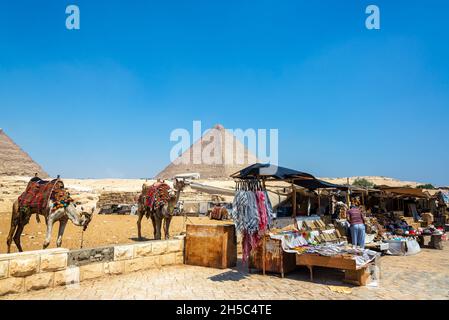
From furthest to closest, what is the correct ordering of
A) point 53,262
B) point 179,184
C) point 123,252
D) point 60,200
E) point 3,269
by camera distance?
point 179,184, point 60,200, point 123,252, point 53,262, point 3,269

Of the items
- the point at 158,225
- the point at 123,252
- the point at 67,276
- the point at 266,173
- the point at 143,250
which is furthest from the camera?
the point at 158,225

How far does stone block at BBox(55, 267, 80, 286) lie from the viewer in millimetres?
5480

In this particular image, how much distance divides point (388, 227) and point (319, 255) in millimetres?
9425

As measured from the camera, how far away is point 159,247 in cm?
728

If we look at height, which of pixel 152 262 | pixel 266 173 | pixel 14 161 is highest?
pixel 14 161

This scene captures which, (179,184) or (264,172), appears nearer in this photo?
(264,172)

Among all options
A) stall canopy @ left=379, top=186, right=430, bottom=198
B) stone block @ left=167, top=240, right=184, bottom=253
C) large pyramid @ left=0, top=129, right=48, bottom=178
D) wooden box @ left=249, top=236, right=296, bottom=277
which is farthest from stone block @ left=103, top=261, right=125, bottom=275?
large pyramid @ left=0, top=129, right=48, bottom=178

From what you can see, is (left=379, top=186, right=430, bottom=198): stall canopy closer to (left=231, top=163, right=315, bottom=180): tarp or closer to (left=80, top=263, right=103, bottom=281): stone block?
(left=231, top=163, right=315, bottom=180): tarp

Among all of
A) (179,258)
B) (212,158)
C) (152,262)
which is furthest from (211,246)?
(212,158)

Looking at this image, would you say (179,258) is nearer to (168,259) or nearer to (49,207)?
(168,259)

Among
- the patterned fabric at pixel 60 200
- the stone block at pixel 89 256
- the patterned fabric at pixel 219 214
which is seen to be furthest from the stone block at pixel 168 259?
the patterned fabric at pixel 219 214

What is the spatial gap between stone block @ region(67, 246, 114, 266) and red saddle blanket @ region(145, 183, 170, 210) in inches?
154

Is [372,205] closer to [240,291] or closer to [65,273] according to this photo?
[240,291]

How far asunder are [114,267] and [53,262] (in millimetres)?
1252
